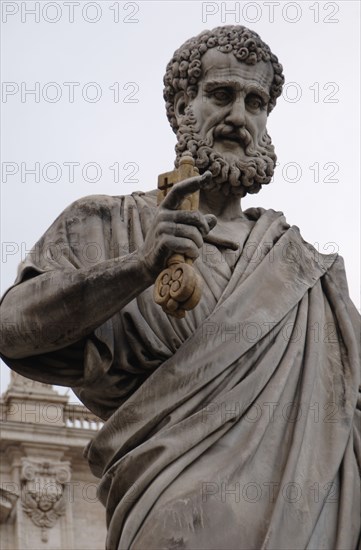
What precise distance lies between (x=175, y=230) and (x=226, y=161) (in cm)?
91

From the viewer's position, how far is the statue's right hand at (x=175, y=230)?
894 centimetres

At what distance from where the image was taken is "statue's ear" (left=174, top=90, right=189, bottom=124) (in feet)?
32.8

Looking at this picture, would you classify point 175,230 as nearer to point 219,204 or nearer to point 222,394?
point 222,394

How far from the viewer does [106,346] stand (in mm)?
9227

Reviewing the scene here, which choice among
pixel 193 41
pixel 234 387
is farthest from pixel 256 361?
pixel 193 41

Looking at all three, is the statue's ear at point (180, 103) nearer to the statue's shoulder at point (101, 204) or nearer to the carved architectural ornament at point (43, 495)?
the statue's shoulder at point (101, 204)

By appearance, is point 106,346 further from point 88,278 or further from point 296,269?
point 296,269

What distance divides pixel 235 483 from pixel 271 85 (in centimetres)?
193

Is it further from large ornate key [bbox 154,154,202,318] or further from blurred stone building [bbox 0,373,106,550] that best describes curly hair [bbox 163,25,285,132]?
blurred stone building [bbox 0,373,106,550]

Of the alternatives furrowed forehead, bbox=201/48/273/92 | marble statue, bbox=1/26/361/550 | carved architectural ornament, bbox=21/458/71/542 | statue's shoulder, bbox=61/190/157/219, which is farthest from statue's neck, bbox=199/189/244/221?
carved architectural ornament, bbox=21/458/71/542

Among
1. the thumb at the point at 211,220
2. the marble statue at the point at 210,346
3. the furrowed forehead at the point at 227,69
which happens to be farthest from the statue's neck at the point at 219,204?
the thumb at the point at 211,220

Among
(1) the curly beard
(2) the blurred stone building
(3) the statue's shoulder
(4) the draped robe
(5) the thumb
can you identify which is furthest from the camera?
(2) the blurred stone building

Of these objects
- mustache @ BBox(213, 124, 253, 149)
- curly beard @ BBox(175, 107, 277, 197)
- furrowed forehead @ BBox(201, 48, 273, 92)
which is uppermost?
furrowed forehead @ BBox(201, 48, 273, 92)

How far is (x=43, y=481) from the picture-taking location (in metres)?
45.8
